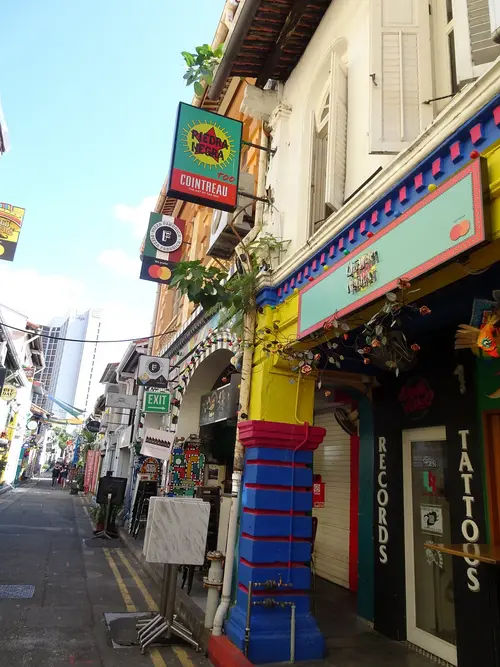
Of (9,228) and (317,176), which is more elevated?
(9,228)

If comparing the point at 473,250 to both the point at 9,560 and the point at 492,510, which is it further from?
the point at 9,560

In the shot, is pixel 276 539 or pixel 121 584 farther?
pixel 121 584

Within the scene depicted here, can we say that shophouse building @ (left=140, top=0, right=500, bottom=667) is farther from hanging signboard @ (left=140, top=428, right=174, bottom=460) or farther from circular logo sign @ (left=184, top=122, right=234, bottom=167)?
hanging signboard @ (left=140, top=428, right=174, bottom=460)

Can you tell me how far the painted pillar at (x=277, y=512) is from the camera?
5250 millimetres

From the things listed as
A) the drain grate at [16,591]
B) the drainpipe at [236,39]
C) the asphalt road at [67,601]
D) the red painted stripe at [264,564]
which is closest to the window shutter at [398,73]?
the drainpipe at [236,39]

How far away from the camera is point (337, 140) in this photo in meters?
5.70

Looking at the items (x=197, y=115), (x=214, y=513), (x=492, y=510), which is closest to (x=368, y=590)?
(x=492, y=510)

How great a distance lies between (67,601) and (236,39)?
28.5 ft

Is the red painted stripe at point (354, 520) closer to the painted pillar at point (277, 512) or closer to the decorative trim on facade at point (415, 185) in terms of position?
the painted pillar at point (277, 512)

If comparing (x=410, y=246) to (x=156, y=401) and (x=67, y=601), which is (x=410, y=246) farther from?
(x=156, y=401)

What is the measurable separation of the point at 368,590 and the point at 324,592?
1940 mm

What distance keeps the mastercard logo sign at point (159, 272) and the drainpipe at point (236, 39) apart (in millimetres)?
5733

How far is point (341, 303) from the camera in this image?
4.55m

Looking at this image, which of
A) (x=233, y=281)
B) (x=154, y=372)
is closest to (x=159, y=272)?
(x=154, y=372)
